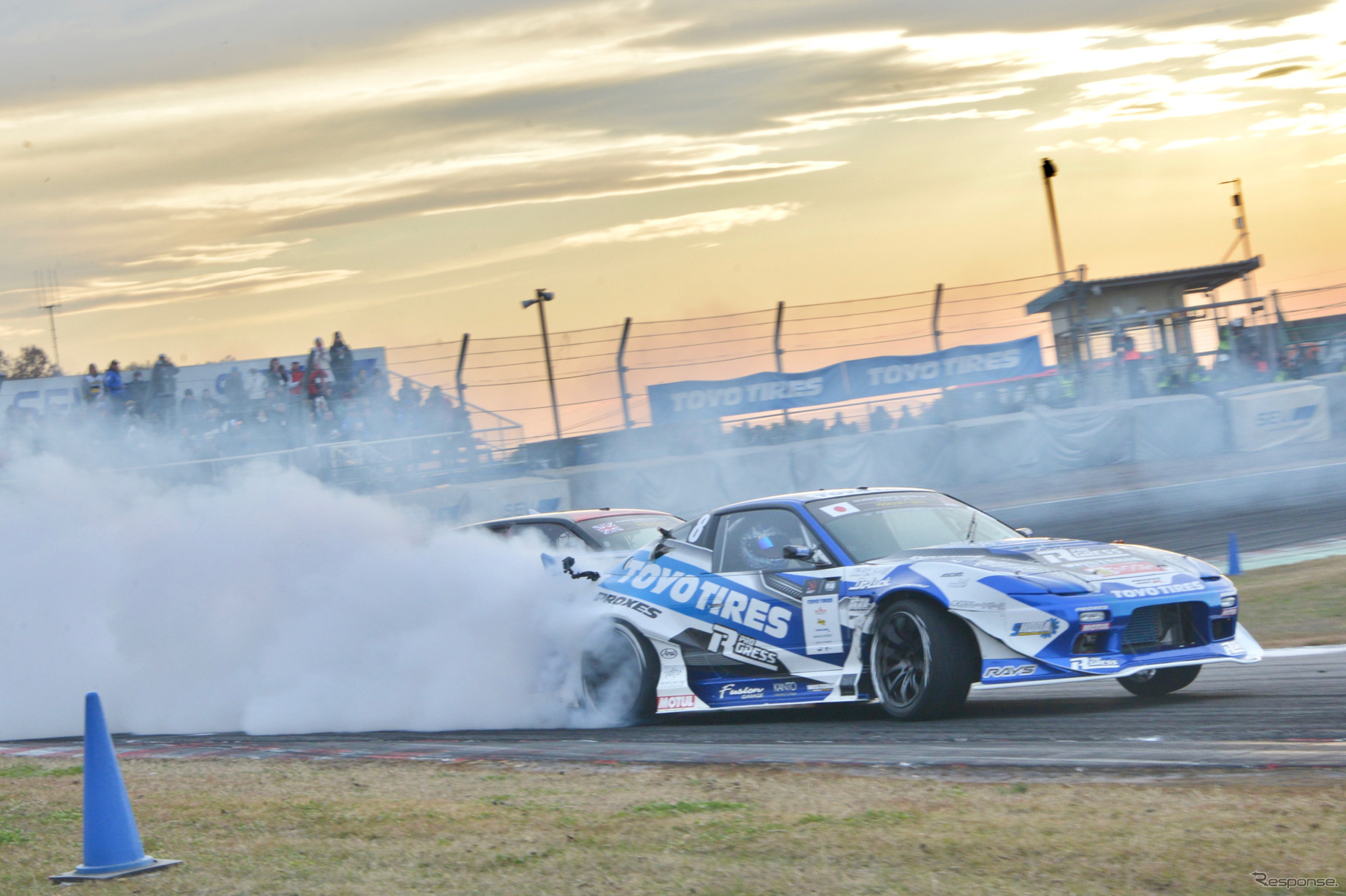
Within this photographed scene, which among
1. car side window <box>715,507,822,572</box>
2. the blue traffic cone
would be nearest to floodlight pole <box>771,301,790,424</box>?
car side window <box>715,507,822,572</box>

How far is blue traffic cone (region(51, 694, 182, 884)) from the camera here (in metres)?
5.07

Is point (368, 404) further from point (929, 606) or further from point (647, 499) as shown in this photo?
point (929, 606)

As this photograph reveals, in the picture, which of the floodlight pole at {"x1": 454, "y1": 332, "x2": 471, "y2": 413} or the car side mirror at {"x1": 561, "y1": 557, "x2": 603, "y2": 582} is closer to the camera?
the car side mirror at {"x1": 561, "y1": 557, "x2": 603, "y2": 582}

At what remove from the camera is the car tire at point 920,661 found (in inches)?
280

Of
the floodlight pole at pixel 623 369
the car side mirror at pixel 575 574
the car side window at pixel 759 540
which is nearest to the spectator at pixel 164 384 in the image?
the floodlight pole at pixel 623 369

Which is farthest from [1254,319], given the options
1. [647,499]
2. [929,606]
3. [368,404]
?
[929,606]

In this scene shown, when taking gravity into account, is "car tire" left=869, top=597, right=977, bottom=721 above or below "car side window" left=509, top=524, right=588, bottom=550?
below

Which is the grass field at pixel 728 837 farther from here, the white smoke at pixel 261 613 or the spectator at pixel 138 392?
the spectator at pixel 138 392

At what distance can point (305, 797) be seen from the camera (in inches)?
263

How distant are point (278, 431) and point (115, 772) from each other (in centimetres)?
1621

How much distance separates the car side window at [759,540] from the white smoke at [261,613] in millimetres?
1184

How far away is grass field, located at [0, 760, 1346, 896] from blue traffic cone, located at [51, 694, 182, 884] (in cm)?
14

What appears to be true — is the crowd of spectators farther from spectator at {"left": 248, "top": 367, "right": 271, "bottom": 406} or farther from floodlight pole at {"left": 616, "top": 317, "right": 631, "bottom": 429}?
floodlight pole at {"left": 616, "top": 317, "right": 631, "bottom": 429}

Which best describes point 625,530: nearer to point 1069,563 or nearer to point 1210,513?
point 1069,563
